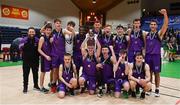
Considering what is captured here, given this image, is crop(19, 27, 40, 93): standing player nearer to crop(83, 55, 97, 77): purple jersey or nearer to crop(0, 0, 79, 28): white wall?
crop(83, 55, 97, 77): purple jersey

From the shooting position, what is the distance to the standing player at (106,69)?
4844mm

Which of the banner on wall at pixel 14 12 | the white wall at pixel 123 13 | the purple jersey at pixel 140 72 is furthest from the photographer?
the white wall at pixel 123 13

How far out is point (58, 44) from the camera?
489 cm

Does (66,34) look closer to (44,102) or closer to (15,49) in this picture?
(44,102)

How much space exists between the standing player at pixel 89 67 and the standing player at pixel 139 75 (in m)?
0.75

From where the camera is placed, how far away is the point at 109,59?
16.1 feet

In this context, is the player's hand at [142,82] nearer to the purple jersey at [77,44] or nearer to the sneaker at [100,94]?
the sneaker at [100,94]

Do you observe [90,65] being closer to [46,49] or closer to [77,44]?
[77,44]

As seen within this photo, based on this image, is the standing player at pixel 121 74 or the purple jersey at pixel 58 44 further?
the purple jersey at pixel 58 44

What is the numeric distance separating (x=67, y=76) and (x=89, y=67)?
1.58 ft

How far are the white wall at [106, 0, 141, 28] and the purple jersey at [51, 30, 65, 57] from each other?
1537cm

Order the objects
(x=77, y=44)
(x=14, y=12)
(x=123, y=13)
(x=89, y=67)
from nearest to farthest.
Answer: (x=89, y=67), (x=77, y=44), (x=14, y=12), (x=123, y=13)

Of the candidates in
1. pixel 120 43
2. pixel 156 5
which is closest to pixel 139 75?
pixel 120 43

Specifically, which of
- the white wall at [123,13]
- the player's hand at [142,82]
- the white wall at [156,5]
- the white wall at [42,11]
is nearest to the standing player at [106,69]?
the player's hand at [142,82]
